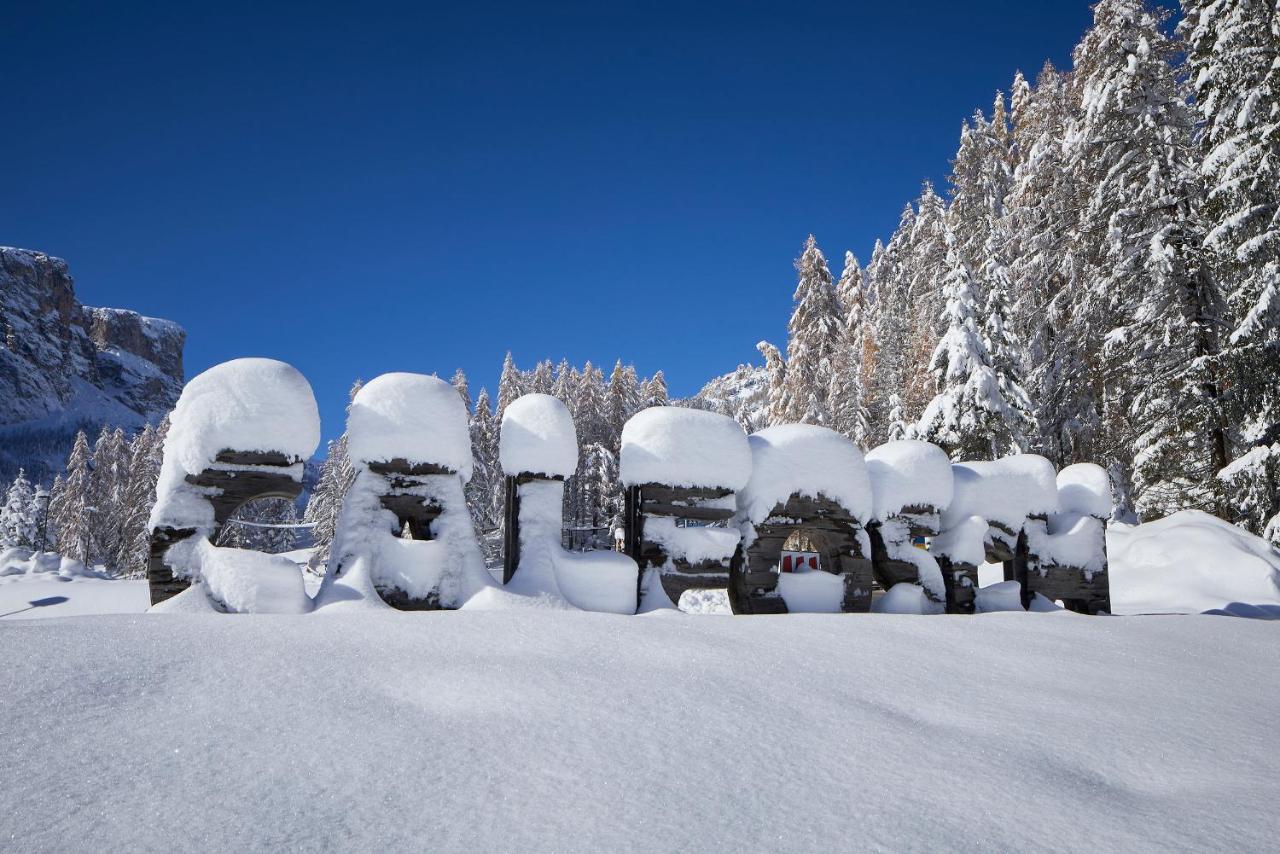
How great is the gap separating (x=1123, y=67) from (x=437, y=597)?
62.4 feet

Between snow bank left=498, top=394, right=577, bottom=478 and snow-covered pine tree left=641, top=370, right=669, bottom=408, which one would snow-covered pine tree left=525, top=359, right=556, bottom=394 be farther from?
snow bank left=498, top=394, right=577, bottom=478

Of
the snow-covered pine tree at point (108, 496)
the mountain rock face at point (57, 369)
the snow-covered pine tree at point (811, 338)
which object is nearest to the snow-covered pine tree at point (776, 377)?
the snow-covered pine tree at point (811, 338)

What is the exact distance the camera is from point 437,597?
5.66 m

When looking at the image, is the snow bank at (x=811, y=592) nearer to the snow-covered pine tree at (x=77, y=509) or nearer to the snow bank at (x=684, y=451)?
the snow bank at (x=684, y=451)

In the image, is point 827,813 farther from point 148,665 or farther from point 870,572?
point 870,572

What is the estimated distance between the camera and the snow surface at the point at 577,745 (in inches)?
73.1

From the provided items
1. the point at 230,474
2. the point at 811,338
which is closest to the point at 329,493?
the point at 811,338

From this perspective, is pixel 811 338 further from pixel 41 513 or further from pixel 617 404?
pixel 41 513

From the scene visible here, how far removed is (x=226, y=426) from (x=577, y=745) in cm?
442

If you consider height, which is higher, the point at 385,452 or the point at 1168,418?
the point at 1168,418

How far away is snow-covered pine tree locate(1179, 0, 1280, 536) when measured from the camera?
1271cm

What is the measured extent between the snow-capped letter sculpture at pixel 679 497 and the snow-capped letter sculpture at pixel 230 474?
111 inches

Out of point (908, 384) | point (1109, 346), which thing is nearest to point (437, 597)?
point (1109, 346)

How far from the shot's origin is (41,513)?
154ft
